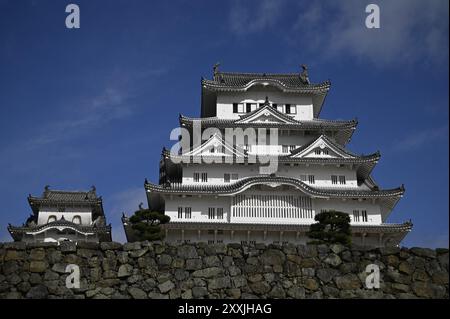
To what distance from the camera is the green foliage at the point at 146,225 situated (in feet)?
100

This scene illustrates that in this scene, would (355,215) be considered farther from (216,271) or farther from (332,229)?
(216,271)

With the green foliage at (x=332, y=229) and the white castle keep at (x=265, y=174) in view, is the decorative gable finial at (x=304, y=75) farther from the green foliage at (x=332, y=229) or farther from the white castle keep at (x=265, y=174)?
the green foliage at (x=332, y=229)

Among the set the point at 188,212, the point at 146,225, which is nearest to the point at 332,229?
the point at 146,225

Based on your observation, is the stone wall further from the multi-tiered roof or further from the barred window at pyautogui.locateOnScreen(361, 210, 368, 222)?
the multi-tiered roof

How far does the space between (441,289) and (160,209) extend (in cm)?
2853

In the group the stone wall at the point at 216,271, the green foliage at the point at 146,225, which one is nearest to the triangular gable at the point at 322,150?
the green foliage at the point at 146,225

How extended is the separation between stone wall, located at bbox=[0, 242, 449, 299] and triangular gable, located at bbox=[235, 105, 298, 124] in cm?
2850

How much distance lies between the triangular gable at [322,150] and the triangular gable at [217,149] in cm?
455

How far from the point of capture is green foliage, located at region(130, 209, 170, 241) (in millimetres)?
30484

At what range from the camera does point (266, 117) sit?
4284 cm

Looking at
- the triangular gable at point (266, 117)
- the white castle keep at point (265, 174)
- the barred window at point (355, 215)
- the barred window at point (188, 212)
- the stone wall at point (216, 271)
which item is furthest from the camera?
the triangular gable at point (266, 117)

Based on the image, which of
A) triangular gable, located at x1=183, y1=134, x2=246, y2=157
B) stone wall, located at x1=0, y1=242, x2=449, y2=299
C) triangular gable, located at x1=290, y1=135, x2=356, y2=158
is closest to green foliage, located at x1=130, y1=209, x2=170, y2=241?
triangular gable, located at x1=183, y1=134, x2=246, y2=157

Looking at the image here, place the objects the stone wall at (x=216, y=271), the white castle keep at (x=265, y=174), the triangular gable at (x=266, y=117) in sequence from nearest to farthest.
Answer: the stone wall at (x=216, y=271) < the white castle keep at (x=265, y=174) < the triangular gable at (x=266, y=117)

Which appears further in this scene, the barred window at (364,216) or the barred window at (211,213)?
the barred window at (364,216)
